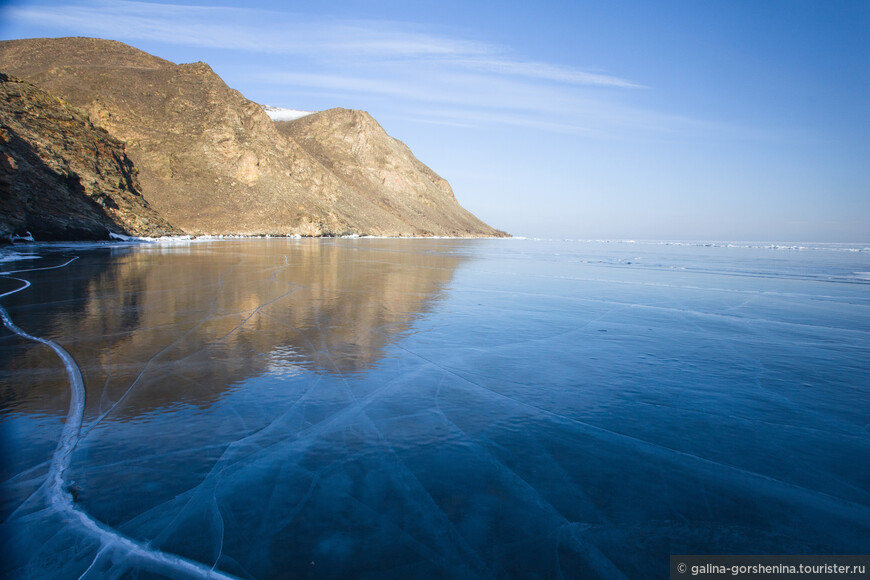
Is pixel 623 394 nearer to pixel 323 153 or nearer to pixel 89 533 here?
pixel 89 533

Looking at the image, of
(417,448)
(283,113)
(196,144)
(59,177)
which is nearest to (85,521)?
(417,448)

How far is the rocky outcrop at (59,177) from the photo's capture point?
3098 centimetres

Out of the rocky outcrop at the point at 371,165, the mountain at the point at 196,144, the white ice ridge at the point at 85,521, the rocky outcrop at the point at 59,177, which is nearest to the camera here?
the white ice ridge at the point at 85,521

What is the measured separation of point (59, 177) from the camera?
35969mm

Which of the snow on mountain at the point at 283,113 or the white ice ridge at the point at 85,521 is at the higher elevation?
the snow on mountain at the point at 283,113

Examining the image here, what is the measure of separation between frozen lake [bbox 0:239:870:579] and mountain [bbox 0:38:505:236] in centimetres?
6494

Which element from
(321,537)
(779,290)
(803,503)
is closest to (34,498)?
(321,537)

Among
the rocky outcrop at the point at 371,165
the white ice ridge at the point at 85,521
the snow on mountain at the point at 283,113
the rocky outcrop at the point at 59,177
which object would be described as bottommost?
the white ice ridge at the point at 85,521

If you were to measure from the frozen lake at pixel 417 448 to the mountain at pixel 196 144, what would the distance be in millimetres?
64942

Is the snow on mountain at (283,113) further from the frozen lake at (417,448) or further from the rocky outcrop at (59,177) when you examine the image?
the frozen lake at (417,448)

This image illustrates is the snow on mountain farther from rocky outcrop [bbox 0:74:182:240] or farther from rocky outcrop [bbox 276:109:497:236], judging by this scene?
rocky outcrop [bbox 0:74:182:240]

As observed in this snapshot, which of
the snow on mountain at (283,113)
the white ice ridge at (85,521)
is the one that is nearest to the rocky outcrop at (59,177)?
the white ice ridge at (85,521)

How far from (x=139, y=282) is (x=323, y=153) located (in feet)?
378

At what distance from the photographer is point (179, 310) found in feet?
33.9
